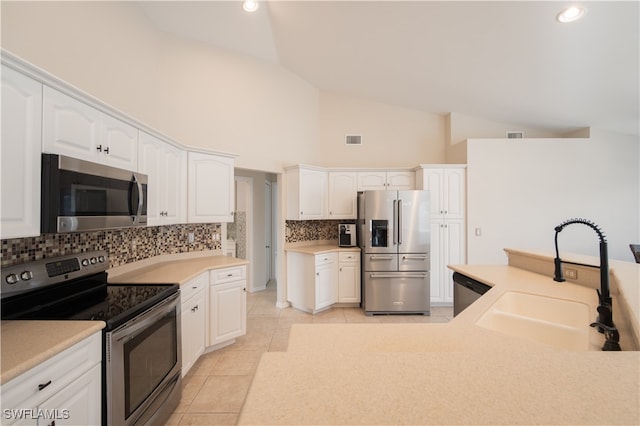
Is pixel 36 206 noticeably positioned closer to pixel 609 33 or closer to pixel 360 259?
pixel 360 259

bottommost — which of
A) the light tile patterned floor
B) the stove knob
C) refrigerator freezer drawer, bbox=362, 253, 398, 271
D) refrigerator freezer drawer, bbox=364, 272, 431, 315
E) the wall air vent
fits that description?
the light tile patterned floor

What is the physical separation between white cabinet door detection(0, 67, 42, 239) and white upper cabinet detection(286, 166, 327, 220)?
2.91m

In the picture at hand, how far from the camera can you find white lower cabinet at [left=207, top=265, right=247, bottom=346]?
264 cm

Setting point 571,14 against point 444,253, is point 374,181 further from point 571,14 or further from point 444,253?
point 571,14

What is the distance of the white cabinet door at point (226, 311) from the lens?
8.67 ft

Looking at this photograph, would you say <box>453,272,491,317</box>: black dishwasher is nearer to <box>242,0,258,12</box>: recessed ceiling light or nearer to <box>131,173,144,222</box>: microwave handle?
<box>131,173,144,222</box>: microwave handle

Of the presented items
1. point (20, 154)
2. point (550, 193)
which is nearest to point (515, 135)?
point (550, 193)

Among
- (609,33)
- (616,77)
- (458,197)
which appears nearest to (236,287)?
(458,197)

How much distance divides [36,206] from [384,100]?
4.66 m

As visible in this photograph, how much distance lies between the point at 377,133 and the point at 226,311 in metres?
3.80

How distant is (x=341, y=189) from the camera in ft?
14.1

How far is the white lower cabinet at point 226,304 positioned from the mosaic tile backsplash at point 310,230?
4.76 feet

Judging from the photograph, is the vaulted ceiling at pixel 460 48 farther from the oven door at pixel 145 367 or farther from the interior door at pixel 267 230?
the oven door at pixel 145 367

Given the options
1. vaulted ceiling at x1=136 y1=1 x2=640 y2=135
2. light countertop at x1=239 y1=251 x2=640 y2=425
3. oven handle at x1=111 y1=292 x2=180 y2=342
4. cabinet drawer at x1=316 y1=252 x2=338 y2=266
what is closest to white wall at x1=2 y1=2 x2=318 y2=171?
vaulted ceiling at x1=136 y1=1 x2=640 y2=135
